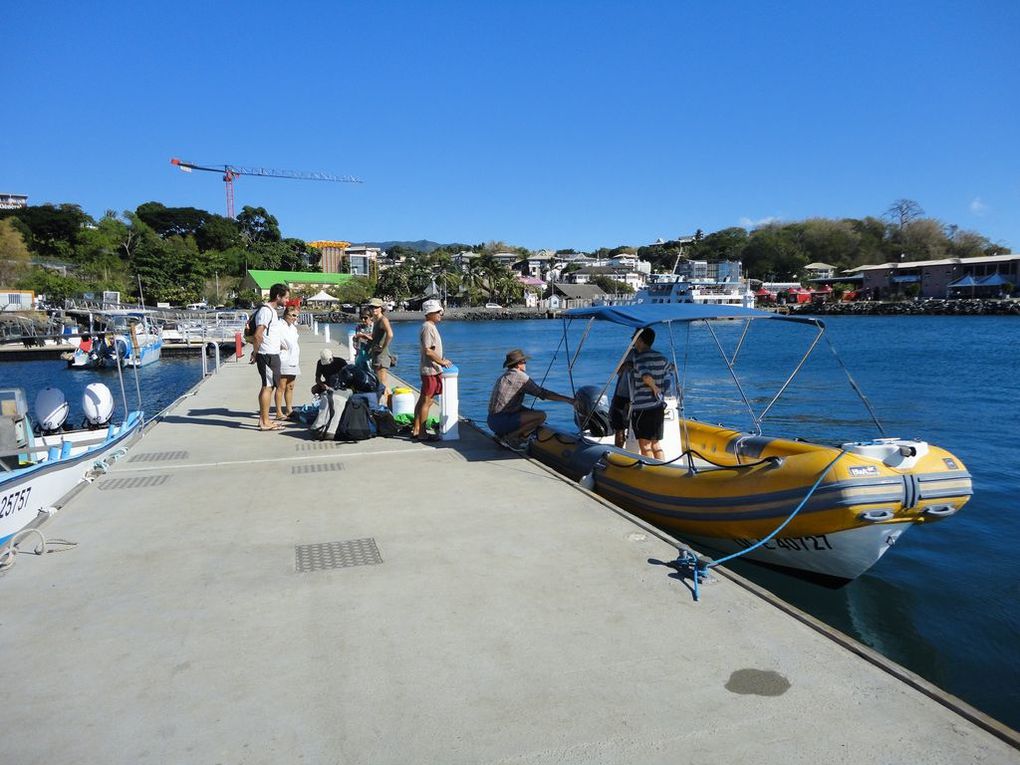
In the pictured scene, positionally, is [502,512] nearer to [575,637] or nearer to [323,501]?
[323,501]

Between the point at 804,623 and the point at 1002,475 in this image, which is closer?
the point at 804,623

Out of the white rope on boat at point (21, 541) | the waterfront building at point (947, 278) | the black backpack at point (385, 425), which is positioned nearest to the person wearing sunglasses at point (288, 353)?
the black backpack at point (385, 425)

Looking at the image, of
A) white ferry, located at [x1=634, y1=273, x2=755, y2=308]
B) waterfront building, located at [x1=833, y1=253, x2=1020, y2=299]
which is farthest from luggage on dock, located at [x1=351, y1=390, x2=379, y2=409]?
waterfront building, located at [x1=833, y1=253, x2=1020, y2=299]

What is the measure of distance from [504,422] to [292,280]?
95789mm

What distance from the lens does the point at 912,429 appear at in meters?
15.9

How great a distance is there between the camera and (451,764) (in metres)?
2.66

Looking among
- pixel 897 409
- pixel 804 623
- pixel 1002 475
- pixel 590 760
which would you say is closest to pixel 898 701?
pixel 804 623

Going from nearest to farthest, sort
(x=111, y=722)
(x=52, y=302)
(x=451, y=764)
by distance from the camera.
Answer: (x=451, y=764), (x=111, y=722), (x=52, y=302)

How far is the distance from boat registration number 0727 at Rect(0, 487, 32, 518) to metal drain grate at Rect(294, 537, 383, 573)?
3.26 meters

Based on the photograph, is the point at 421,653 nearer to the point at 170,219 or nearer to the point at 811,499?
the point at 811,499

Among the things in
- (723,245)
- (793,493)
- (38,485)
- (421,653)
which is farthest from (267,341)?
(723,245)

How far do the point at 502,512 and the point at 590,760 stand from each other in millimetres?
3188

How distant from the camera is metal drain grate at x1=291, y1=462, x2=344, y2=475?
7.32 meters

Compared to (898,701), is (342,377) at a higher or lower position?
higher
